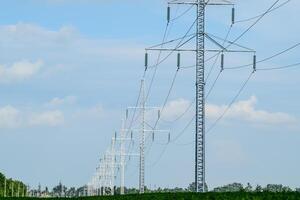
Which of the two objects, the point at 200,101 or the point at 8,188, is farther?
the point at 8,188

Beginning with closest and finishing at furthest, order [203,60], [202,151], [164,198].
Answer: [164,198] < [202,151] < [203,60]

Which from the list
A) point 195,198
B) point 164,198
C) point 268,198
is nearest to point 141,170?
point 164,198

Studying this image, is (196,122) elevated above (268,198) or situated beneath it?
elevated above

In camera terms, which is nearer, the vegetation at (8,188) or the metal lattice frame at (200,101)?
the metal lattice frame at (200,101)

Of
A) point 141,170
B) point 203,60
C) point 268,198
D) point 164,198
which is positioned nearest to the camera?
point 268,198

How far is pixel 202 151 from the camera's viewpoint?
1420 inches

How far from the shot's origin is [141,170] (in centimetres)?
6419

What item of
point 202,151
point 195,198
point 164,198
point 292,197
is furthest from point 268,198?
point 202,151

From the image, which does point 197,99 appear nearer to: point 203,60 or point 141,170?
point 203,60

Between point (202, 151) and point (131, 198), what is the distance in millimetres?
5403

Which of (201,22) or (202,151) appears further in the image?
(201,22)

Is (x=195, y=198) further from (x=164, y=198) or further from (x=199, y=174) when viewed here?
(x=199, y=174)

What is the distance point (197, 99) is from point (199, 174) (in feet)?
12.0

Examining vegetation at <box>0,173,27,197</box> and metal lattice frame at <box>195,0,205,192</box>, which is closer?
metal lattice frame at <box>195,0,205,192</box>
